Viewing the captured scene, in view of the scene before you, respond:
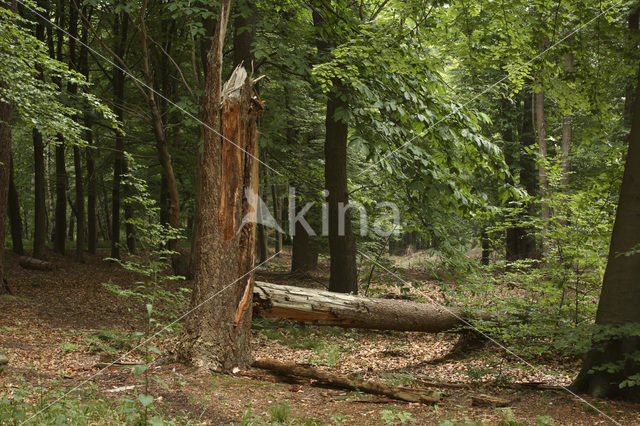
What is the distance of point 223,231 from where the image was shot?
18.8 feet

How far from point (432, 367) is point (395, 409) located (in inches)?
125

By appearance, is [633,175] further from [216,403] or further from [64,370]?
[64,370]

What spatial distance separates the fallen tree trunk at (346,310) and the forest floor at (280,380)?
1.97 ft

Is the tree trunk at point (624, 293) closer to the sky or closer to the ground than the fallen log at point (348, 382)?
closer to the sky

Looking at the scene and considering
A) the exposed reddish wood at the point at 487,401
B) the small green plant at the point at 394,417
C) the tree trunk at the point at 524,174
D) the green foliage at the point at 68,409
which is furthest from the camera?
the tree trunk at the point at 524,174

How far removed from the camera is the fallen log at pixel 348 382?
5055 mm

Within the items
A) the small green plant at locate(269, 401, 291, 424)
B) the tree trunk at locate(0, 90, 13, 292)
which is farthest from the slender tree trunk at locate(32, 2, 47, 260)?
the small green plant at locate(269, 401, 291, 424)

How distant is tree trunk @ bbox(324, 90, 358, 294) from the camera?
10055 millimetres

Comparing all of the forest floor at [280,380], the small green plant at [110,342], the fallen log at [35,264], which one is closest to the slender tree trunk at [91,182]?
the fallen log at [35,264]

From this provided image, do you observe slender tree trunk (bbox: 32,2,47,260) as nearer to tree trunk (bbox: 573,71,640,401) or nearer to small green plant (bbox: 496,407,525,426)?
small green plant (bbox: 496,407,525,426)

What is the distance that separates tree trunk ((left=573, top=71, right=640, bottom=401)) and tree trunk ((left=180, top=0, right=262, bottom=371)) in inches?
151

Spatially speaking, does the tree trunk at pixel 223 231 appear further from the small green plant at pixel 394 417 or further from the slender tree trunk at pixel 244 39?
the slender tree trunk at pixel 244 39

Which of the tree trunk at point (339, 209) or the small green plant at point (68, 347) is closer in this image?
the small green plant at point (68, 347)

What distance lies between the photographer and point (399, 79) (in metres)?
8.10
